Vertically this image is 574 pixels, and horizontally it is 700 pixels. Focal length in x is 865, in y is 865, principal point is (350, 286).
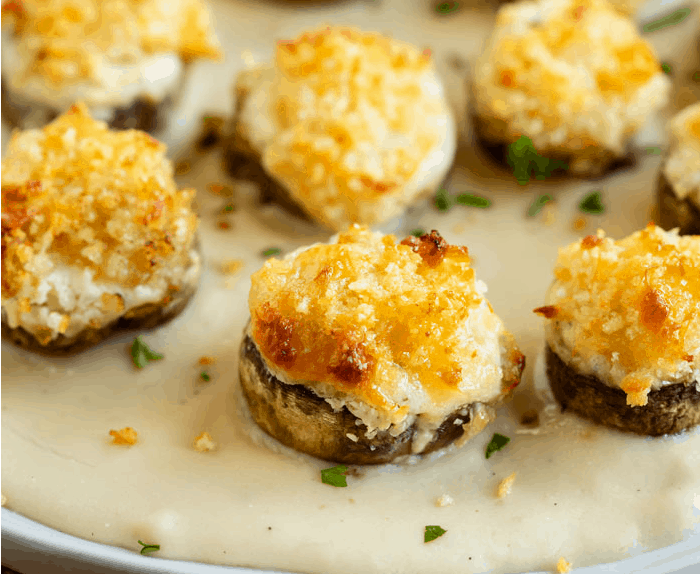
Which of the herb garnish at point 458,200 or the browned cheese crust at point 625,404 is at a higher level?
the browned cheese crust at point 625,404

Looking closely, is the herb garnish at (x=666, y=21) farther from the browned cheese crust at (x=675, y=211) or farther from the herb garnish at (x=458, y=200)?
the herb garnish at (x=458, y=200)

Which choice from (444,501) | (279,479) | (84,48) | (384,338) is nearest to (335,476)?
(279,479)

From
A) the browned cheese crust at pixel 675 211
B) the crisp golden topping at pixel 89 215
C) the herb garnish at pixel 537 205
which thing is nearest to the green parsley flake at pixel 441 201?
the herb garnish at pixel 537 205

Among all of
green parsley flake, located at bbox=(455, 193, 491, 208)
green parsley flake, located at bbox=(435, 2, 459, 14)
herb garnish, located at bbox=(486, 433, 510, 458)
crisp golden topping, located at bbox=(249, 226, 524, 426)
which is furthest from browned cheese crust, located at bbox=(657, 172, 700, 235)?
green parsley flake, located at bbox=(435, 2, 459, 14)

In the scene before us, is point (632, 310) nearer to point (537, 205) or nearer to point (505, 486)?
point (505, 486)

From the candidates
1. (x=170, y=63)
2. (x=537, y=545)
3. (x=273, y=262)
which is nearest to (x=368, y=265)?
(x=273, y=262)
